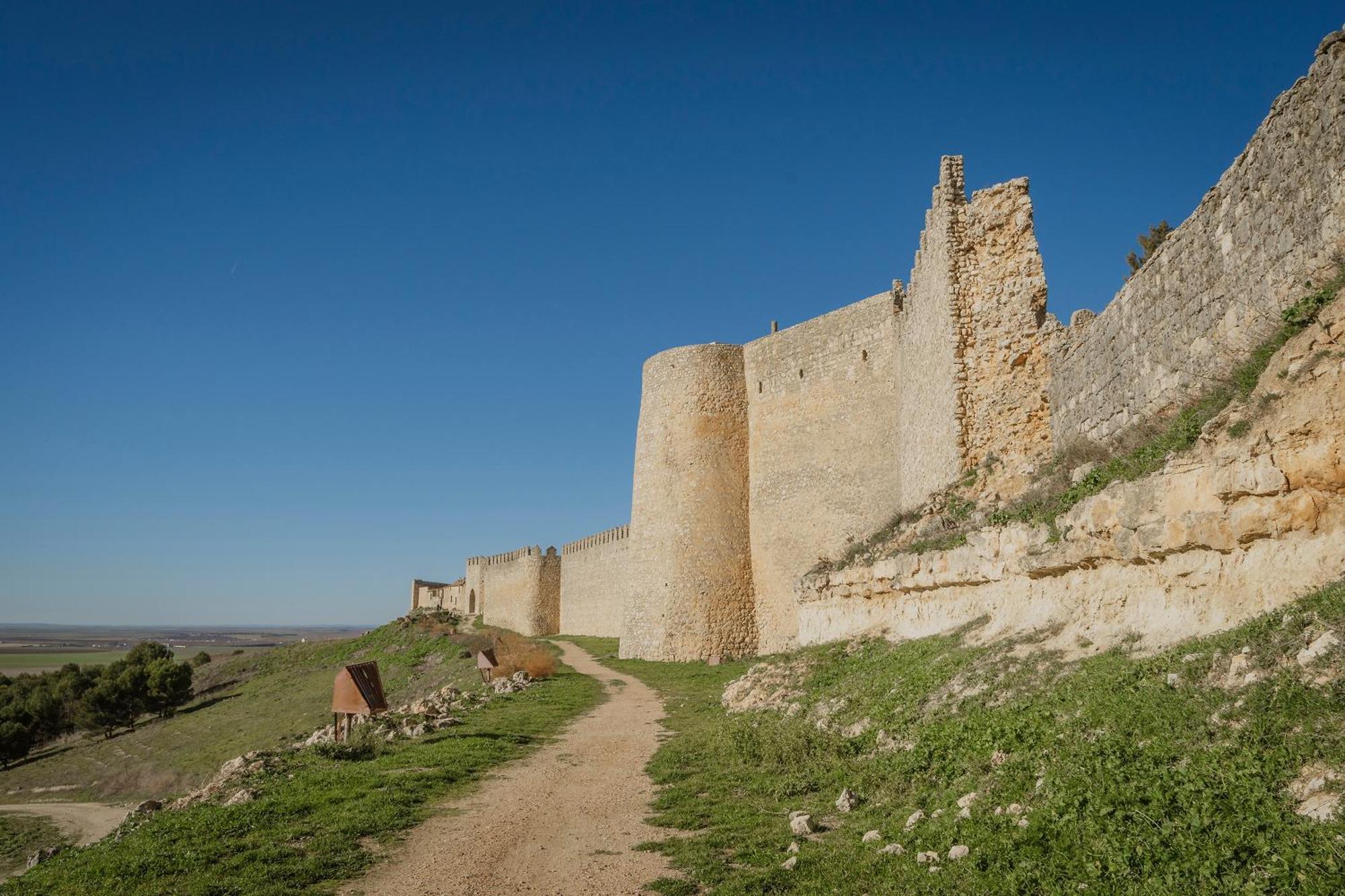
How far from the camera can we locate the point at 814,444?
891 inches

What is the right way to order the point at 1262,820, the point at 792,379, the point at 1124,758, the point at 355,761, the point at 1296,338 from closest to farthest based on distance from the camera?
the point at 1262,820
the point at 1124,758
the point at 1296,338
the point at 355,761
the point at 792,379

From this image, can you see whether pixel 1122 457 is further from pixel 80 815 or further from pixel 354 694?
pixel 80 815

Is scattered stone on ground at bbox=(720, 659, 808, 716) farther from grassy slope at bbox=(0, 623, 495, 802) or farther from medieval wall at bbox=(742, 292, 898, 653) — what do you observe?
grassy slope at bbox=(0, 623, 495, 802)

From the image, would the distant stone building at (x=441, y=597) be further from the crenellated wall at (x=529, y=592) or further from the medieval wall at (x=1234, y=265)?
the medieval wall at (x=1234, y=265)

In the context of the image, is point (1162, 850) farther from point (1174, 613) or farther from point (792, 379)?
point (792, 379)

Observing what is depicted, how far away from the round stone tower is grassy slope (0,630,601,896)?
13.6 m

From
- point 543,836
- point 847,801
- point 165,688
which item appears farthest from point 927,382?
point 165,688

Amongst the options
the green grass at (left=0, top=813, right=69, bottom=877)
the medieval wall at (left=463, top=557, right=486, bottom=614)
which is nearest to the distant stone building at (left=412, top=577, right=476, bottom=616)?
the medieval wall at (left=463, top=557, right=486, bottom=614)

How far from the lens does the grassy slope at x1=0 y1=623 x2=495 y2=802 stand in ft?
79.3

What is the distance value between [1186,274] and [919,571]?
15.2ft

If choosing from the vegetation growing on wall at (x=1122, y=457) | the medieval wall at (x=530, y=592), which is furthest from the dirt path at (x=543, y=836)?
the medieval wall at (x=530, y=592)

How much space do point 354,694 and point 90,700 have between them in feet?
116

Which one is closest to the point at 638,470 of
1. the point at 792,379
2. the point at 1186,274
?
the point at 792,379

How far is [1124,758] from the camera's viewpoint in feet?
13.7
